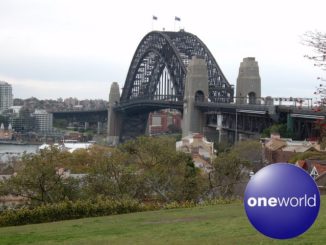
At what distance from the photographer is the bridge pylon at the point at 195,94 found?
88688 millimetres

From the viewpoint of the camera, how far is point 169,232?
11.9 m

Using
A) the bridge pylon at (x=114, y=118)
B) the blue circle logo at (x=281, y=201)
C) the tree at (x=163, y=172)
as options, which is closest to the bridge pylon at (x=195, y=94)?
the bridge pylon at (x=114, y=118)

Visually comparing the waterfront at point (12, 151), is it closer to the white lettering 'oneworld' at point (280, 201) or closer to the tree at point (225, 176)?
the tree at point (225, 176)

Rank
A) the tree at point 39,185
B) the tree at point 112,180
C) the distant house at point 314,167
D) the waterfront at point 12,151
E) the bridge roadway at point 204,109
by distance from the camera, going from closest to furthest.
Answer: the tree at point 39,185, the tree at point 112,180, the distant house at point 314,167, the bridge roadway at point 204,109, the waterfront at point 12,151

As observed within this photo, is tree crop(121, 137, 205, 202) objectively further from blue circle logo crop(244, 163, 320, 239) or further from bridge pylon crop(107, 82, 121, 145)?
bridge pylon crop(107, 82, 121, 145)

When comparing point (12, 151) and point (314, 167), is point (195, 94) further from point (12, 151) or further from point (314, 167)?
point (314, 167)

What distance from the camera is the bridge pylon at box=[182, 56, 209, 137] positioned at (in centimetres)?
8869

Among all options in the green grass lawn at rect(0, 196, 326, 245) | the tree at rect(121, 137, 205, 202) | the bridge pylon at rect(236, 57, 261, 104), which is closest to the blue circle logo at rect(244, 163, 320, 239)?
the green grass lawn at rect(0, 196, 326, 245)

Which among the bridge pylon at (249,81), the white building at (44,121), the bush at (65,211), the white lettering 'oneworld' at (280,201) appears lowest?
the bush at (65,211)

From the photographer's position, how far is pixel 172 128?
147625mm

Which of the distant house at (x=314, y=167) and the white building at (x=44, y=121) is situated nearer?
the distant house at (x=314, y=167)

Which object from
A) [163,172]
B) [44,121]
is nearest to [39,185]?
[163,172]

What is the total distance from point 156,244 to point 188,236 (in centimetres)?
82

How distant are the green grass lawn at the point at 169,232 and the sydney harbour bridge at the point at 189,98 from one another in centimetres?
4428
